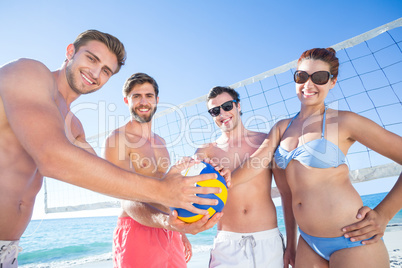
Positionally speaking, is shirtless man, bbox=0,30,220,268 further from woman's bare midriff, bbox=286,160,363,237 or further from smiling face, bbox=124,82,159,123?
smiling face, bbox=124,82,159,123

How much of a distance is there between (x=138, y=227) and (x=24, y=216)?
1.10 meters

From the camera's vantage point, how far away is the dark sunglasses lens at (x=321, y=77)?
179 centimetres

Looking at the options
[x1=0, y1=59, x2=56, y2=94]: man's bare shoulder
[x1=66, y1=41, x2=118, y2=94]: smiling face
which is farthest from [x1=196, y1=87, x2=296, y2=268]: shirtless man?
[x1=0, y1=59, x2=56, y2=94]: man's bare shoulder

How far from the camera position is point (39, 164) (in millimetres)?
895

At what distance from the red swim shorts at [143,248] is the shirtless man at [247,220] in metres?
0.41

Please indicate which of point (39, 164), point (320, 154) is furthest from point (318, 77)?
point (39, 164)

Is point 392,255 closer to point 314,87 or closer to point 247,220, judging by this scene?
point 247,220

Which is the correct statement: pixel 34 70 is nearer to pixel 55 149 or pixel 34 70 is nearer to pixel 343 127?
pixel 55 149

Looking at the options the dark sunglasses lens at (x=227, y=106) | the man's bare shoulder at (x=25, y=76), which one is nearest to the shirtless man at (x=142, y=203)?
the dark sunglasses lens at (x=227, y=106)

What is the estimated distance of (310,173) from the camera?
5.39ft

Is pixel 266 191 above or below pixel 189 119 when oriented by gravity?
below

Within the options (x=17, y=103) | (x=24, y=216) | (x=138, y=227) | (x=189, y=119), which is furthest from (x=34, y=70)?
(x=189, y=119)

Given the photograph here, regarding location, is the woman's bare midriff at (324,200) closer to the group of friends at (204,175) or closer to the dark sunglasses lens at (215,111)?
the group of friends at (204,175)

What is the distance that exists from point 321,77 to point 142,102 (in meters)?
1.81
